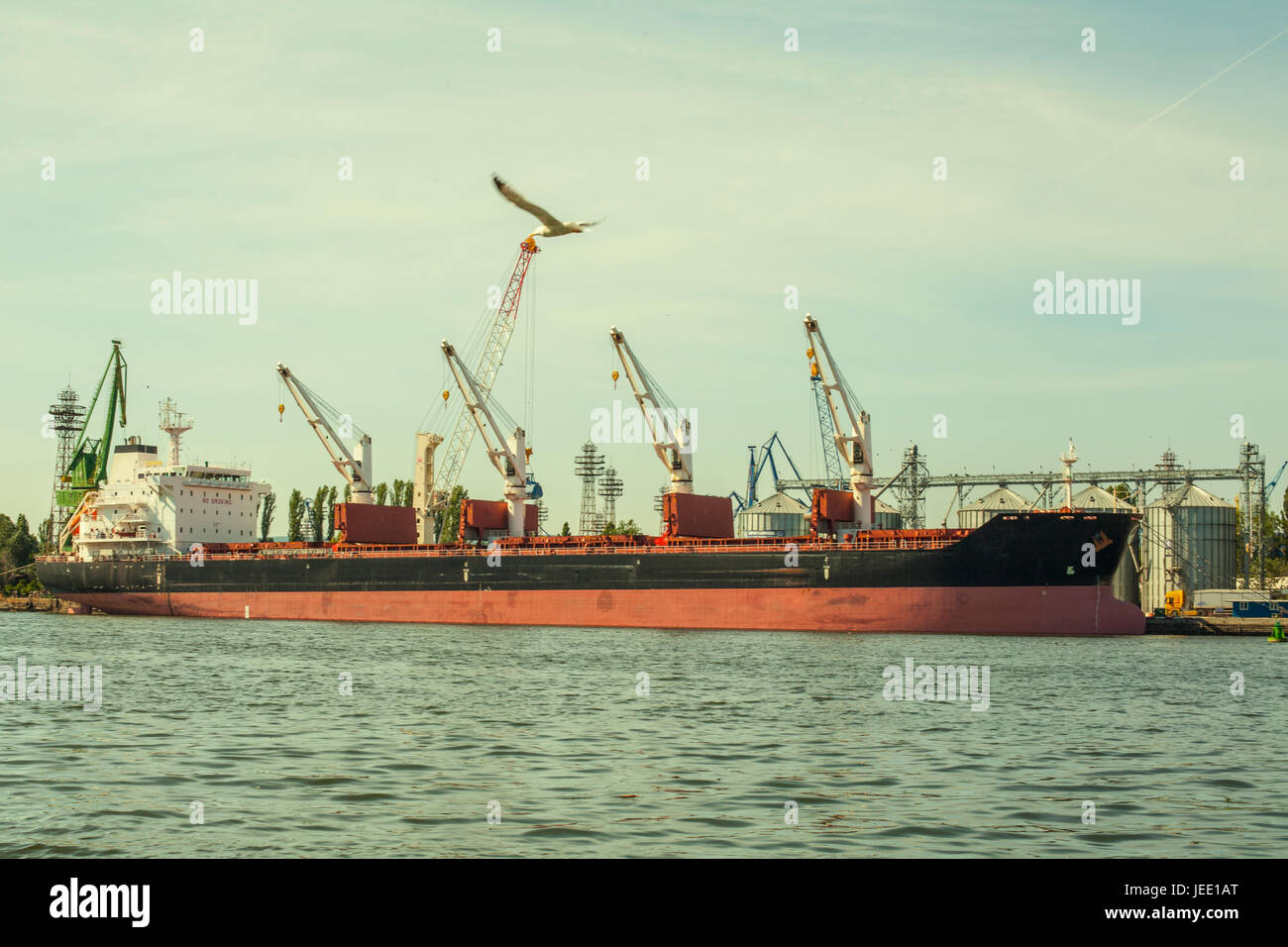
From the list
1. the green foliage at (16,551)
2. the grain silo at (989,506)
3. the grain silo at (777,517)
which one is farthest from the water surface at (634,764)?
the green foliage at (16,551)

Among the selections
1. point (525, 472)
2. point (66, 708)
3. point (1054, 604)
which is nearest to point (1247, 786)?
point (66, 708)

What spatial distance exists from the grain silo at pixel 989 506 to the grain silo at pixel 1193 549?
17.3 m

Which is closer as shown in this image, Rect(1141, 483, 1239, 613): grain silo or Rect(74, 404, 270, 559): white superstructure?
Rect(74, 404, 270, 559): white superstructure

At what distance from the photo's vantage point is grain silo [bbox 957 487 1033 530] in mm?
110688

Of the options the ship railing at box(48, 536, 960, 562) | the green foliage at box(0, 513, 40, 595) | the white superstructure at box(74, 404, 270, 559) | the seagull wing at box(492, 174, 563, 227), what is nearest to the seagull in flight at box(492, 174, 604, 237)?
the seagull wing at box(492, 174, 563, 227)

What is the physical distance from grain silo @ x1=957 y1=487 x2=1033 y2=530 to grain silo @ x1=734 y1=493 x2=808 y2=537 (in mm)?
16014

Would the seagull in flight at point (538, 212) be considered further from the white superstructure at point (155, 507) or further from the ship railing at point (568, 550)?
the white superstructure at point (155, 507)

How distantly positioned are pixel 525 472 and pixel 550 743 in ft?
189

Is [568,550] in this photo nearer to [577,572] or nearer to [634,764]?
[577,572]

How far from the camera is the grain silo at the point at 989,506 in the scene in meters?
111

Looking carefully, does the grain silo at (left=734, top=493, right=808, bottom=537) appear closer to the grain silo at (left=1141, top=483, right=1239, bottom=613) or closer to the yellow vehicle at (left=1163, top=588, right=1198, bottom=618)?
the grain silo at (left=1141, top=483, right=1239, bottom=613)

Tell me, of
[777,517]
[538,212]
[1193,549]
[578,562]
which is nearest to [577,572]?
[578,562]

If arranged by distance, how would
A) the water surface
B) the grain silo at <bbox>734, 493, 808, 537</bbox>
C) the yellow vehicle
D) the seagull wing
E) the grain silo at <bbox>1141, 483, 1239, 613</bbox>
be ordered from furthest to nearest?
the grain silo at <bbox>734, 493, 808, 537</bbox>, the grain silo at <bbox>1141, 483, 1239, 613</bbox>, the yellow vehicle, the seagull wing, the water surface
